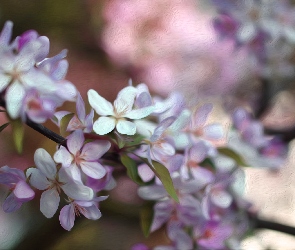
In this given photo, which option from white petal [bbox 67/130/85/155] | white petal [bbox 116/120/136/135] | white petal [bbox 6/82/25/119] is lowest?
white petal [bbox 67/130/85/155]

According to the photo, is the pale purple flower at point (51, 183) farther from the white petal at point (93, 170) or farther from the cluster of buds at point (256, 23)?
the cluster of buds at point (256, 23)

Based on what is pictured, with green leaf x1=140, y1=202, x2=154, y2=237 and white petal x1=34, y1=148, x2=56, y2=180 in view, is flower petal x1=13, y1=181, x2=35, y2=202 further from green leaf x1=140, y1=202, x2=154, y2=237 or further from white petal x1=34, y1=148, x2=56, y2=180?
green leaf x1=140, y1=202, x2=154, y2=237

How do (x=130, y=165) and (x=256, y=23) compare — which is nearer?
(x=130, y=165)

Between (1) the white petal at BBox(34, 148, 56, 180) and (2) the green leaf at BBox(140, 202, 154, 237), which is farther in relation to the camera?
(2) the green leaf at BBox(140, 202, 154, 237)

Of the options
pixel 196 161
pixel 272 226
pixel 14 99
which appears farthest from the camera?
pixel 272 226

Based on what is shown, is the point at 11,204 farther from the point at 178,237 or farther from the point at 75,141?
the point at 178,237

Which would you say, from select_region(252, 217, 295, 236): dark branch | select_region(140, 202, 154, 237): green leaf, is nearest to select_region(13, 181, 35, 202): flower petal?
select_region(140, 202, 154, 237): green leaf

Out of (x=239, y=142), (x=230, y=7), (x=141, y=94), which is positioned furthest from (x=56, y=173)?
(x=230, y=7)

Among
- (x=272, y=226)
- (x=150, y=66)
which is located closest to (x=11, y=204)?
(x=272, y=226)
